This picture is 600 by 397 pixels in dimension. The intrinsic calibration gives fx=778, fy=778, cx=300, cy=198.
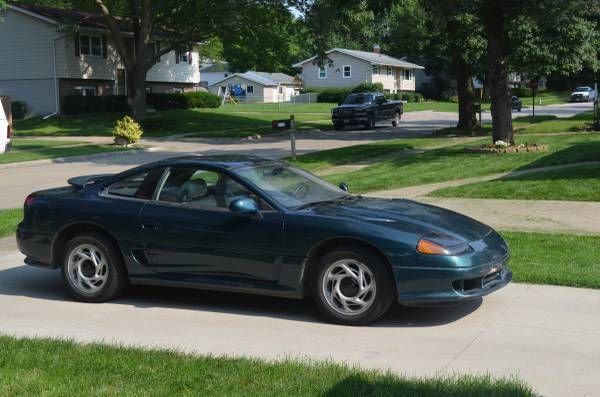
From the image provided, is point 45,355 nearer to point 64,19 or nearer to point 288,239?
point 288,239

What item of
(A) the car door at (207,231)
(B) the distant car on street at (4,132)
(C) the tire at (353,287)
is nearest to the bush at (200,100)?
(B) the distant car on street at (4,132)

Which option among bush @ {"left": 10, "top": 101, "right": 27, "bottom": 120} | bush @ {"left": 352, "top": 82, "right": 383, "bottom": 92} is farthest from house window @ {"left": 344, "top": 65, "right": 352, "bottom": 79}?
bush @ {"left": 10, "top": 101, "right": 27, "bottom": 120}

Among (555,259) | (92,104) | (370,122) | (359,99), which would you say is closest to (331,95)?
(92,104)

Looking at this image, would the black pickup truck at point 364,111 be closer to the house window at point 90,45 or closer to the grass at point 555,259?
the house window at point 90,45

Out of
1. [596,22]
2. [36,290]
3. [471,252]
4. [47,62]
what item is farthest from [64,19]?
[471,252]

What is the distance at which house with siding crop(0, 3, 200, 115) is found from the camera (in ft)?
151

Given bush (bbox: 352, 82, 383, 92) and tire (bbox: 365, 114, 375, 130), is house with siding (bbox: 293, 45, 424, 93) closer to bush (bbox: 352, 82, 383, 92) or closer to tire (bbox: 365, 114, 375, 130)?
bush (bbox: 352, 82, 383, 92)

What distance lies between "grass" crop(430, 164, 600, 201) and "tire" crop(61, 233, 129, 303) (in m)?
7.66

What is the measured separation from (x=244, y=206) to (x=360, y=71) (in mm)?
76668

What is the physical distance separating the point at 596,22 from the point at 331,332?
2847 centimetres

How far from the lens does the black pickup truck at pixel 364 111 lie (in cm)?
3844

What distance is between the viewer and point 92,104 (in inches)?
1805

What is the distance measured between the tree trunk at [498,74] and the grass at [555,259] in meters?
11.6

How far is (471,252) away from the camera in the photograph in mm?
6340
